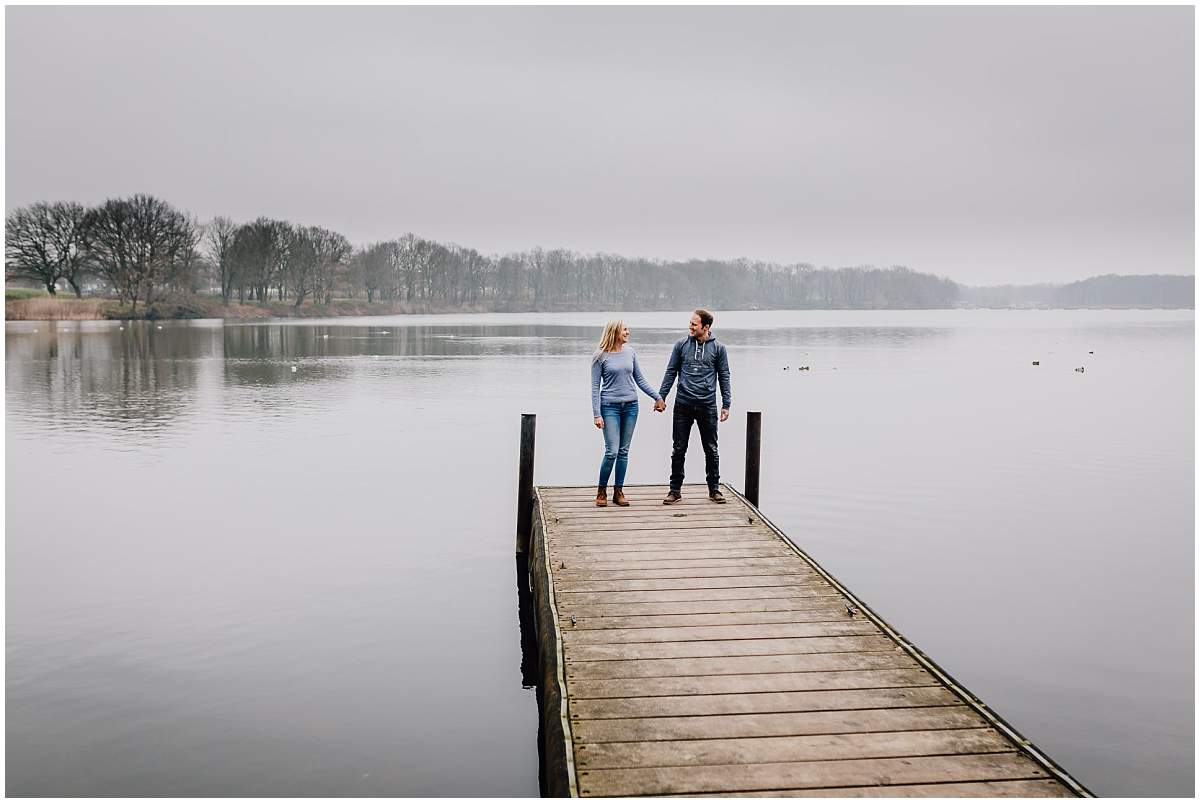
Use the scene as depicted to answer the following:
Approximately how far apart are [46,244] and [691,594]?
292 ft

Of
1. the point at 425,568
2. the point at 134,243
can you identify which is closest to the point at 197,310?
the point at 134,243

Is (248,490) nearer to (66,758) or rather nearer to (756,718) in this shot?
(66,758)

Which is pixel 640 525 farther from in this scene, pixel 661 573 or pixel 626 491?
pixel 626 491

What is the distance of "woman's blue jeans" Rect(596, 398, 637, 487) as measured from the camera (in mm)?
11148

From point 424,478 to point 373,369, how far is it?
24609 millimetres

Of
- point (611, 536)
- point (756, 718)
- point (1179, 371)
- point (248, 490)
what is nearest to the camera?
point (756, 718)

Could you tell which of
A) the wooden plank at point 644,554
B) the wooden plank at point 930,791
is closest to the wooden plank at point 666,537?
the wooden plank at point 644,554

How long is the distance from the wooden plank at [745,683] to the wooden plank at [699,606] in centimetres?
135

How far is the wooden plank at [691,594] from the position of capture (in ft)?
27.3

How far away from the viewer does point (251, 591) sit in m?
11.4

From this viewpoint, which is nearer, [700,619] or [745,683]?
[745,683]

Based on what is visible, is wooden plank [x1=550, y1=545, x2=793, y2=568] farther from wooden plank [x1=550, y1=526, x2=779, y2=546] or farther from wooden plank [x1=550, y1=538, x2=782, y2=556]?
wooden plank [x1=550, y1=526, x2=779, y2=546]

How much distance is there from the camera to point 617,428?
11344 mm

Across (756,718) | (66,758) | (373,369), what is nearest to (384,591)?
(66,758)
